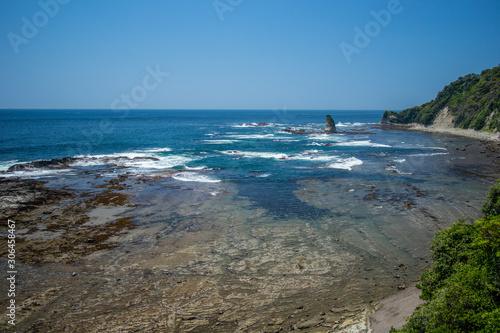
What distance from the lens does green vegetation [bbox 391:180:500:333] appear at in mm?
6602

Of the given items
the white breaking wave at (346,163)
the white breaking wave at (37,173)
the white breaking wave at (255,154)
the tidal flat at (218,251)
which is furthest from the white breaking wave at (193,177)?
the white breaking wave at (346,163)

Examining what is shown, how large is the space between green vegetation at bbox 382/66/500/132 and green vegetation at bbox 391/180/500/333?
215 ft

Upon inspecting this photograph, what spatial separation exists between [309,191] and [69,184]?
24976mm

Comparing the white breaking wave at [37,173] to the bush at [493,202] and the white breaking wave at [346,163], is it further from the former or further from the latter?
the bush at [493,202]

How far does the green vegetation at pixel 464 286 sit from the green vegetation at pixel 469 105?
65.4 meters

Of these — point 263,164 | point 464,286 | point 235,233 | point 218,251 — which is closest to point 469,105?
point 263,164

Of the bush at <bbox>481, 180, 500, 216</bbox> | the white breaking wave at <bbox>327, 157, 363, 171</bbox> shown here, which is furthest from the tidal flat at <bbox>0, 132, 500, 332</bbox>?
the white breaking wave at <bbox>327, 157, 363, 171</bbox>

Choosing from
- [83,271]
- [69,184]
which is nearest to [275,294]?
[83,271]

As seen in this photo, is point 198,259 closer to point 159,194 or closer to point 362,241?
point 362,241

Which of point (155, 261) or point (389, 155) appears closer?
point (155, 261)

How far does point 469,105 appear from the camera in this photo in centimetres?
7312

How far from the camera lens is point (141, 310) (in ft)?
37.4

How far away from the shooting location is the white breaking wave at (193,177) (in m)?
33.1

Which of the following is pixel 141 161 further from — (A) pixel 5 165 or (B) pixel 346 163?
(B) pixel 346 163
